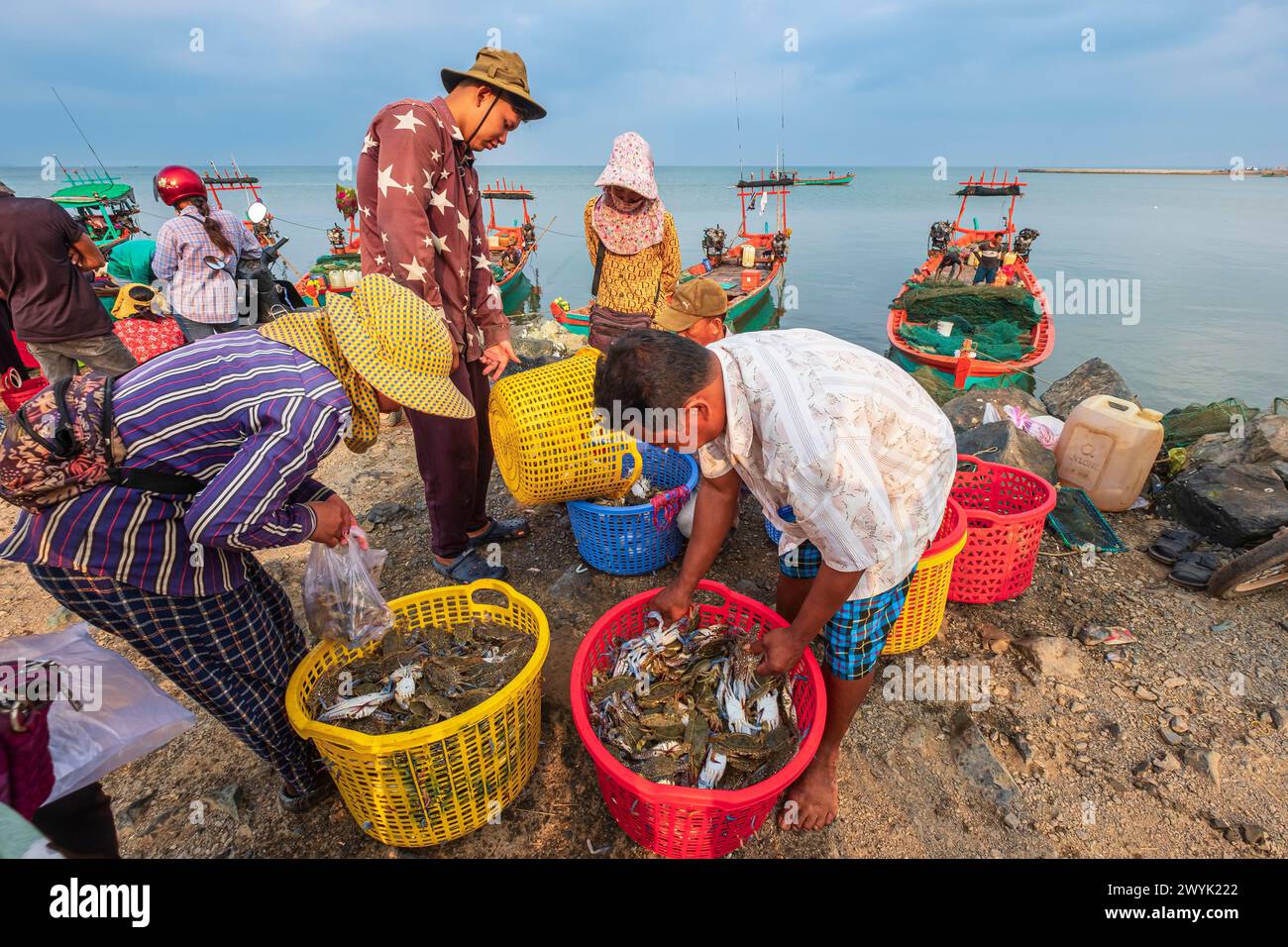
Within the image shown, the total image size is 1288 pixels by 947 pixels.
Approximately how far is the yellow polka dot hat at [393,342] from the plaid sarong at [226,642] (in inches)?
32.9

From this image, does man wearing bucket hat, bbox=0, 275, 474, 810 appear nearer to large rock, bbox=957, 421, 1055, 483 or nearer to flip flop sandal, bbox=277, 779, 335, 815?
flip flop sandal, bbox=277, 779, 335, 815

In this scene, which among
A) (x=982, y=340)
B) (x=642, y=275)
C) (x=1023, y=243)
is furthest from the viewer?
(x=1023, y=243)

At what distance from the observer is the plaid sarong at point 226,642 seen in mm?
1726

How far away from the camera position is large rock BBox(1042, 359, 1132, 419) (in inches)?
272

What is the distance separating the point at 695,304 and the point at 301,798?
3.10 meters

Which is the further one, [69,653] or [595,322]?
[595,322]

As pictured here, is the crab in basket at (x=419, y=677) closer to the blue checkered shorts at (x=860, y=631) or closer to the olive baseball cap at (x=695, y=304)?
the blue checkered shorts at (x=860, y=631)

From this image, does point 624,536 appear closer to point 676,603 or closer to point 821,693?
point 676,603

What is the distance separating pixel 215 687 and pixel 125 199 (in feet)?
68.4

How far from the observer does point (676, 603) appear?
7.97 ft

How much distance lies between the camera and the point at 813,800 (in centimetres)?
230

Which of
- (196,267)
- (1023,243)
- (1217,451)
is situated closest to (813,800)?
(1217,451)

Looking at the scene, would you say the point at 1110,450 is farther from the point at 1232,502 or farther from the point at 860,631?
the point at 860,631
